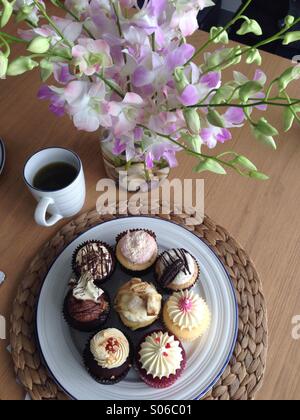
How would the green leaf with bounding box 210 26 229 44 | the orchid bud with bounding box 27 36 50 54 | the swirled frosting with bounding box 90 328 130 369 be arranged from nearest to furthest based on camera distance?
the orchid bud with bounding box 27 36 50 54
the green leaf with bounding box 210 26 229 44
the swirled frosting with bounding box 90 328 130 369

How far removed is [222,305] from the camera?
762 millimetres

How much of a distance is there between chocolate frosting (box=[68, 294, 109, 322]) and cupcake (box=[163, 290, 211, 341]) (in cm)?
12

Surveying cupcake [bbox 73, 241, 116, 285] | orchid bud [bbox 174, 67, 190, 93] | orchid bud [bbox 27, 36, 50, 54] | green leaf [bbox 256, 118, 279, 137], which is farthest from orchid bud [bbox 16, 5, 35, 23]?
cupcake [bbox 73, 241, 116, 285]

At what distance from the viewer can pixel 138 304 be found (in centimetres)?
72

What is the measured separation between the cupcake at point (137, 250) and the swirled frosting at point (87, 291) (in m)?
0.08

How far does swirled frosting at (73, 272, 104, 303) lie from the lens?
2.40 feet

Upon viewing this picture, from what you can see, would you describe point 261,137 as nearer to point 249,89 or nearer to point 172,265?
point 249,89

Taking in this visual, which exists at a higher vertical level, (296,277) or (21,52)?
(21,52)

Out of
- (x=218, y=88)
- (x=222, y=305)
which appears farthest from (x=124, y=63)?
(x=222, y=305)

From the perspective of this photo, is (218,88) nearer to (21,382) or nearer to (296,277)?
(296,277)

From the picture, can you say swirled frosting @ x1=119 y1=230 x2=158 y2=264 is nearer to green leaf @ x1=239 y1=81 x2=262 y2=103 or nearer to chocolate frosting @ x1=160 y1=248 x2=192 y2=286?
chocolate frosting @ x1=160 y1=248 x2=192 y2=286

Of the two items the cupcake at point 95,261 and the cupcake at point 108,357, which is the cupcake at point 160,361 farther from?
the cupcake at point 95,261

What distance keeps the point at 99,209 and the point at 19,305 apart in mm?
242
